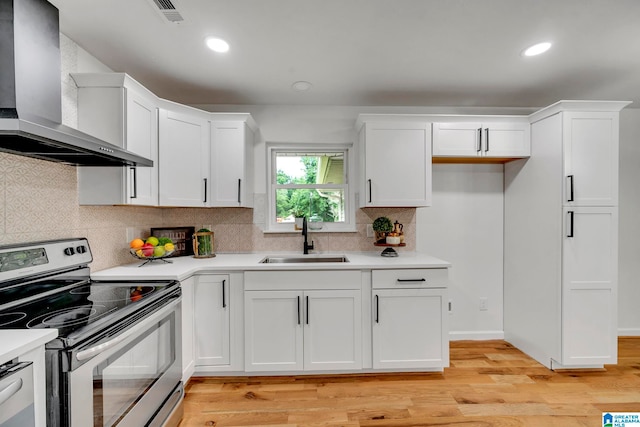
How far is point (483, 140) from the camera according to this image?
8.77ft

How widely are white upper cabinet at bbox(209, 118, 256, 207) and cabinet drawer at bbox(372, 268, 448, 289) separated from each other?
4.33 ft

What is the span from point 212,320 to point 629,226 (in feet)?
13.6

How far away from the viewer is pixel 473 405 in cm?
203

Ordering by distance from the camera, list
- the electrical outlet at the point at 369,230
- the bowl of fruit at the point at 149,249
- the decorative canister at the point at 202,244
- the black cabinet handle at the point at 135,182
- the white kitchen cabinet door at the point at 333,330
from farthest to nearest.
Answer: the electrical outlet at the point at 369,230 → the decorative canister at the point at 202,244 → the white kitchen cabinet door at the point at 333,330 → the bowl of fruit at the point at 149,249 → the black cabinet handle at the point at 135,182

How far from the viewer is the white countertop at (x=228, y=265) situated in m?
1.96

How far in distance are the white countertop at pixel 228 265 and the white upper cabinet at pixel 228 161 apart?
1.67 feet

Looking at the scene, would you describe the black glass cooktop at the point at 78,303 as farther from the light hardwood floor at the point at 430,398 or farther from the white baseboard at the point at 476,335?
the white baseboard at the point at 476,335

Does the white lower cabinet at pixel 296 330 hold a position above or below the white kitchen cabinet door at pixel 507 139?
below

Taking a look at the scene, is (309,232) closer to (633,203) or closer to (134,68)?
(134,68)

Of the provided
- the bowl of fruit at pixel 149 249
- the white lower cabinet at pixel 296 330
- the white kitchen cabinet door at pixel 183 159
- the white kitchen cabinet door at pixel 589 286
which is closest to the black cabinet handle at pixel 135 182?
the white kitchen cabinet door at pixel 183 159

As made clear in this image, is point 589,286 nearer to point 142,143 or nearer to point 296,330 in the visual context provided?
point 296,330

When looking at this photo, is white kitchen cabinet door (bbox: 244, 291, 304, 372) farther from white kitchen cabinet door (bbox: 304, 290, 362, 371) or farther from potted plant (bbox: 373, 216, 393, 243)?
potted plant (bbox: 373, 216, 393, 243)

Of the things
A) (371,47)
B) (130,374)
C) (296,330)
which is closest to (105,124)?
(130,374)

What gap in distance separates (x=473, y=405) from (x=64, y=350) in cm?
230
